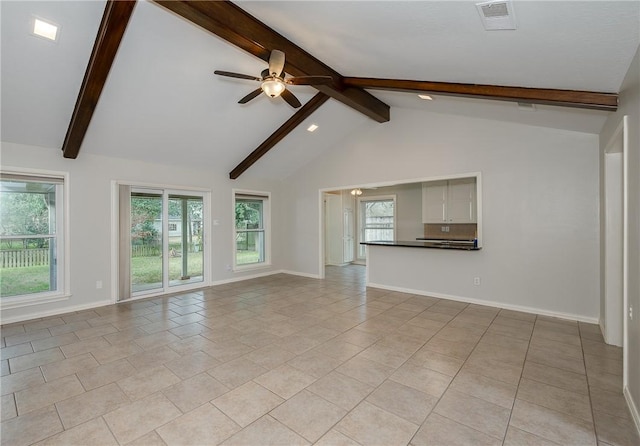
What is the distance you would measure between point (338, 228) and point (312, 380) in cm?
681

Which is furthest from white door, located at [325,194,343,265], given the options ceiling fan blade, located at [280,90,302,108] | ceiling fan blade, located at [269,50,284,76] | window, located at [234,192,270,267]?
ceiling fan blade, located at [269,50,284,76]

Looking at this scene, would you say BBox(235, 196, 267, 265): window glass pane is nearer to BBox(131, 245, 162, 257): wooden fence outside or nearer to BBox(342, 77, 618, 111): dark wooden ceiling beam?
BBox(131, 245, 162, 257): wooden fence outside

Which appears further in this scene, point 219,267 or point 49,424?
point 219,267

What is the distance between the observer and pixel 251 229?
24.1 feet

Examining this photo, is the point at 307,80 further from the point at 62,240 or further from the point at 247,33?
the point at 62,240

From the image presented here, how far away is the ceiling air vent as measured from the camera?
6.23 ft

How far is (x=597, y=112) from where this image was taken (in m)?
3.19

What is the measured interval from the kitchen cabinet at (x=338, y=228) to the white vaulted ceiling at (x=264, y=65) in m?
4.08

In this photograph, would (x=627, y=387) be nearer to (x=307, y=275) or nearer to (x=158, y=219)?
(x=307, y=275)

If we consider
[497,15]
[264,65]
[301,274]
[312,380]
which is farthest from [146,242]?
[497,15]

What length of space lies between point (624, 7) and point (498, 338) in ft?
10.3

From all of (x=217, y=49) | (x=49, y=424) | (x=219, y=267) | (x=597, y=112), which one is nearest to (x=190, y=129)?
(x=217, y=49)

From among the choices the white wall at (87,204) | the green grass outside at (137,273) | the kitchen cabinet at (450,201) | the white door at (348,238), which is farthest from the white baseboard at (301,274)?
the white wall at (87,204)

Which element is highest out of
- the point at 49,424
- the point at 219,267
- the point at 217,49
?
the point at 217,49
